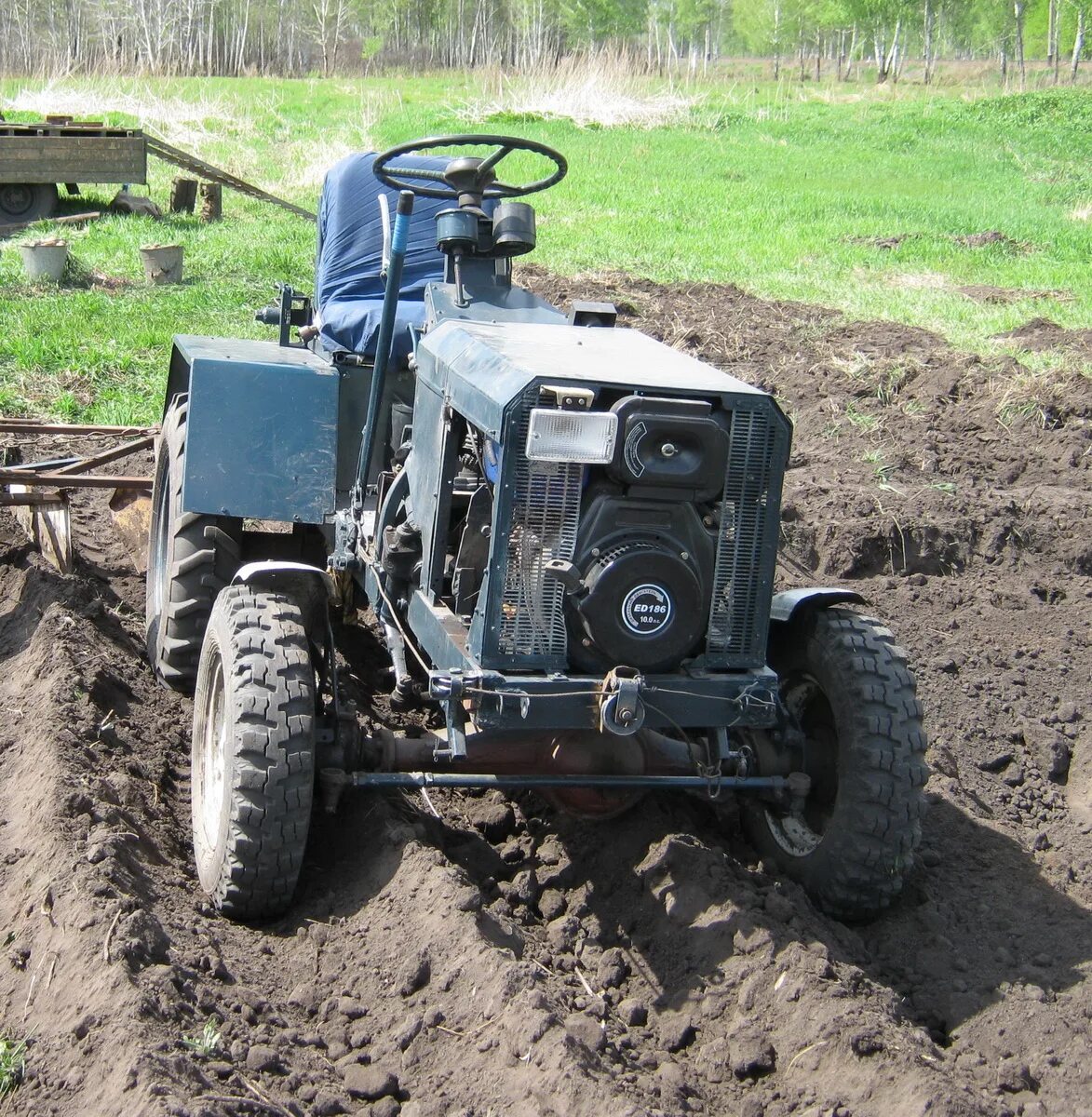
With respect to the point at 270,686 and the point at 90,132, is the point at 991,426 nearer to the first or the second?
the point at 270,686

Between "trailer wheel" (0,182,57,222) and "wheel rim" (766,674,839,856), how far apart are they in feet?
50.8

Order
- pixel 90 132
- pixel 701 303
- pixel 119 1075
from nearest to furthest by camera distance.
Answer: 1. pixel 119 1075
2. pixel 701 303
3. pixel 90 132

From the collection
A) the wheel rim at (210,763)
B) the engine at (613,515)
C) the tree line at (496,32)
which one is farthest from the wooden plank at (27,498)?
the tree line at (496,32)

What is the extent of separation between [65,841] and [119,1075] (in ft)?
4.00

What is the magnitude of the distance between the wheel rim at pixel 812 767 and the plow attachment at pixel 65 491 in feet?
11.2

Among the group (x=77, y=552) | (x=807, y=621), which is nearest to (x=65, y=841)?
(x=807, y=621)

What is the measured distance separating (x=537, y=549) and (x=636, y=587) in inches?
Result: 11.6

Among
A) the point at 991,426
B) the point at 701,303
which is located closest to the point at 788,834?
the point at 991,426

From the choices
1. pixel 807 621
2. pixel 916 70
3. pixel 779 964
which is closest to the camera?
pixel 779 964

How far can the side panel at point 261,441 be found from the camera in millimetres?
5324

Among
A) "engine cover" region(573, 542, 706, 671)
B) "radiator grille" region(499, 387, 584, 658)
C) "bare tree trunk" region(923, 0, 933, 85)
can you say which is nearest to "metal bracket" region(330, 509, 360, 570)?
"radiator grille" region(499, 387, 584, 658)

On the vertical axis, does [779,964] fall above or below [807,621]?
below

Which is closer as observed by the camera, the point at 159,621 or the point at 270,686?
the point at 270,686

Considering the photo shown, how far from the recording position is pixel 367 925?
4.03m
